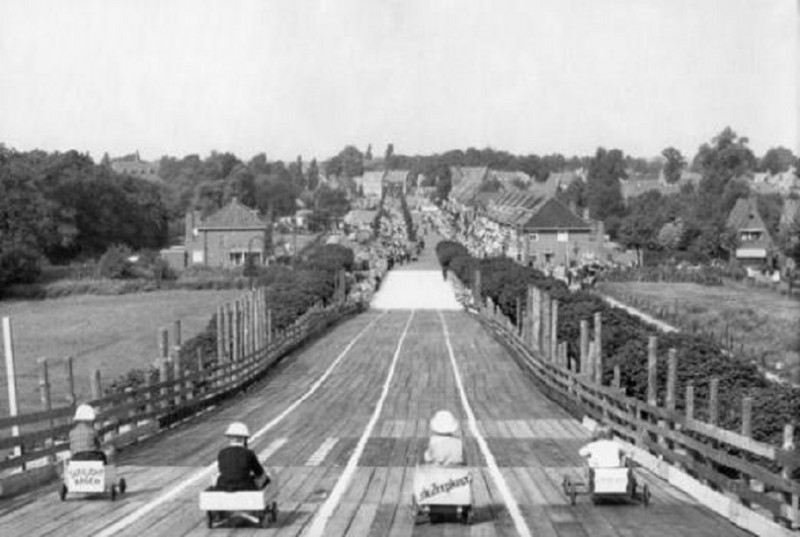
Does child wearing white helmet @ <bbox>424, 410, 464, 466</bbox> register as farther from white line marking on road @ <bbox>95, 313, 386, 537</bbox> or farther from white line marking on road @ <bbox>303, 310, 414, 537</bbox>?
white line marking on road @ <bbox>95, 313, 386, 537</bbox>

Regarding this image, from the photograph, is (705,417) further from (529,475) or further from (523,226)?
(523,226)

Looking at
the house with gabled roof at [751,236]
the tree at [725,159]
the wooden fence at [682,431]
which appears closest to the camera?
the wooden fence at [682,431]

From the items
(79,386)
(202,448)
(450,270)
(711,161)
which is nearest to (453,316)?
(79,386)

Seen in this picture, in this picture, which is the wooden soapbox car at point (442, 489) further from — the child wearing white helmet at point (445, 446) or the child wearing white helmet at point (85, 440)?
the child wearing white helmet at point (85, 440)

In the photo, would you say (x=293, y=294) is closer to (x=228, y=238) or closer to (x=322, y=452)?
(x=322, y=452)

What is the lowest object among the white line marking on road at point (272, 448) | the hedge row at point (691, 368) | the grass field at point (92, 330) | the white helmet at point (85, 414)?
the grass field at point (92, 330)

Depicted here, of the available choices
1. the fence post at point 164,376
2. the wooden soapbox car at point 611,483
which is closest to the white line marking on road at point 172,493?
the fence post at point 164,376

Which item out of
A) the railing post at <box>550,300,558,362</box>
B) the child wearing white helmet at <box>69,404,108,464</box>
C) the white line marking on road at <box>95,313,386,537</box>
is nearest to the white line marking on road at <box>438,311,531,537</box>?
the railing post at <box>550,300,558,362</box>
